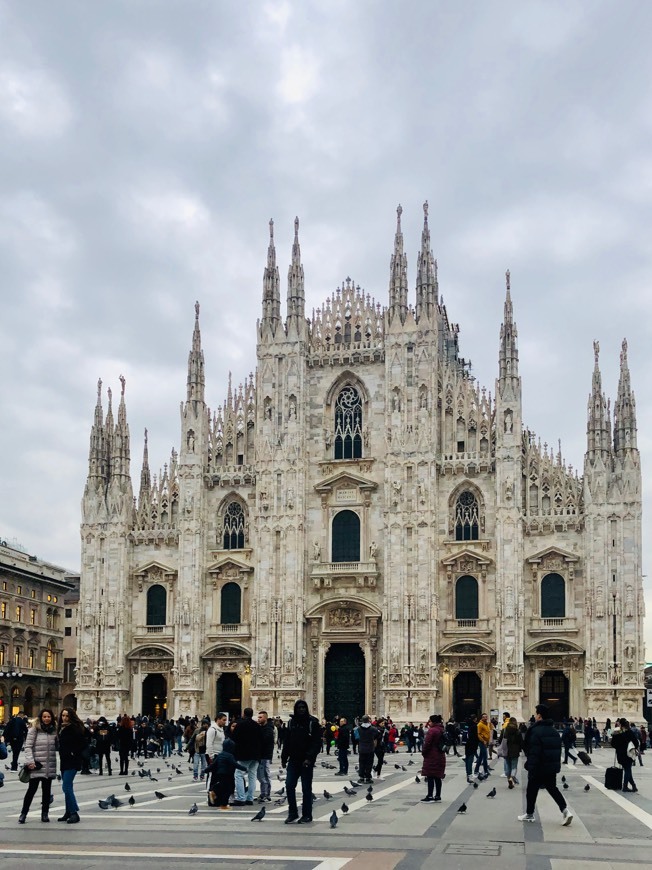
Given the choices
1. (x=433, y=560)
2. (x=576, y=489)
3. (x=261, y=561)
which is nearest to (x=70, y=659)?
(x=261, y=561)

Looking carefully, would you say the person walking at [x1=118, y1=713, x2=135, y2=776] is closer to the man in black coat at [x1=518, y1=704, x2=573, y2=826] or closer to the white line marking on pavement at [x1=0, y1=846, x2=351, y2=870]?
the man in black coat at [x1=518, y1=704, x2=573, y2=826]

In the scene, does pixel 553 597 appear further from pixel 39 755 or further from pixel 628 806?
pixel 39 755

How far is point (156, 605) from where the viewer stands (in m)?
60.0

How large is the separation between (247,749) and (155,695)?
41533 millimetres

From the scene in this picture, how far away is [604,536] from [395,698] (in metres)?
12.5

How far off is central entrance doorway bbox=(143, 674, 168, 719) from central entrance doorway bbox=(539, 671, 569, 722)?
763 inches

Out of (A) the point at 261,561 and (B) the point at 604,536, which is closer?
(B) the point at 604,536

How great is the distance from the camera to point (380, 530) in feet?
186

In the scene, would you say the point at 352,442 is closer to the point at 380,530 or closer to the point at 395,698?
the point at 380,530

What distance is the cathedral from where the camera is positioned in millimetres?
53688

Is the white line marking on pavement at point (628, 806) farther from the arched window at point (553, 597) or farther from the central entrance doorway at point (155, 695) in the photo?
the central entrance doorway at point (155, 695)

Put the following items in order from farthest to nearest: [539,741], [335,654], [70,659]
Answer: [70,659]
[335,654]
[539,741]

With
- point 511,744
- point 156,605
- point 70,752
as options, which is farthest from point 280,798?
point 156,605

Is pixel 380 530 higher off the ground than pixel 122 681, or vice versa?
pixel 380 530
